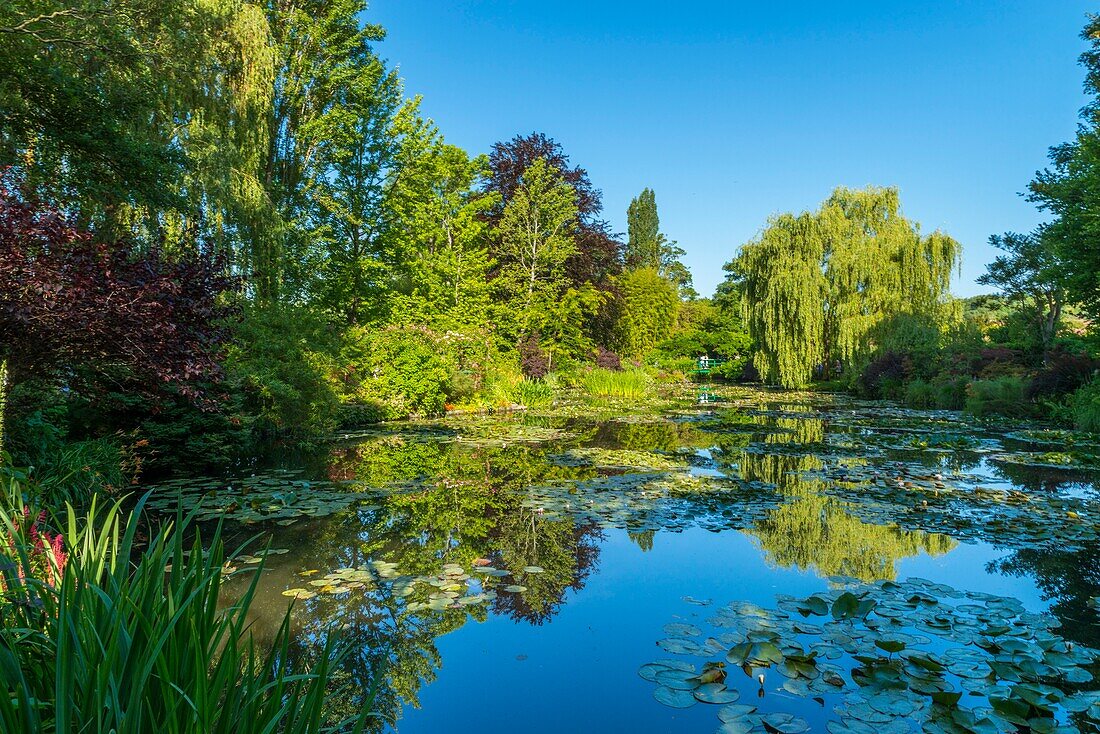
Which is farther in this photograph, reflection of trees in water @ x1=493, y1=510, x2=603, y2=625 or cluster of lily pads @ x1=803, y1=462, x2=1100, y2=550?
cluster of lily pads @ x1=803, y1=462, x2=1100, y2=550

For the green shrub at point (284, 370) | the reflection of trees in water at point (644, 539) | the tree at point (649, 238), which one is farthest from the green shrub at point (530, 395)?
the tree at point (649, 238)

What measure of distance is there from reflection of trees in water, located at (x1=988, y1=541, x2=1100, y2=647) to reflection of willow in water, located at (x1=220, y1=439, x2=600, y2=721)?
2923mm

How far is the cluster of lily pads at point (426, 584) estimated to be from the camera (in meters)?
3.55

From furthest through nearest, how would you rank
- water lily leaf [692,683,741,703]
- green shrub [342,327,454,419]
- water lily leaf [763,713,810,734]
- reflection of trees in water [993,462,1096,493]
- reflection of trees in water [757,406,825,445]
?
1. green shrub [342,327,454,419]
2. reflection of trees in water [757,406,825,445]
3. reflection of trees in water [993,462,1096,493]
4. water lily leaf [692,683,741,703]
5. water lily leaf [763,713,810,734]

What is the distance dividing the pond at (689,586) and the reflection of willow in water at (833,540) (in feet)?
0.09

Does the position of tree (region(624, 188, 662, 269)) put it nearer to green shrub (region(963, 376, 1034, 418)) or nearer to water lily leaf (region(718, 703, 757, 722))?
green shrub (region(963, 376, 1034, 418))

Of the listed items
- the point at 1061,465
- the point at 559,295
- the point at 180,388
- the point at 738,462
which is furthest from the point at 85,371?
the point at 559,295

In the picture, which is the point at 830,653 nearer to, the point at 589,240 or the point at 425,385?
the point at 425,385

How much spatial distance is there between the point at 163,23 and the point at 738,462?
11.6 meters

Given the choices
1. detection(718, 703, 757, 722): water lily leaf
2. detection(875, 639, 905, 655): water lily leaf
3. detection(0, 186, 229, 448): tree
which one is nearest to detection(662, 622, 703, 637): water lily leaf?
detection(718, 703, 757, 722): water lily leaf

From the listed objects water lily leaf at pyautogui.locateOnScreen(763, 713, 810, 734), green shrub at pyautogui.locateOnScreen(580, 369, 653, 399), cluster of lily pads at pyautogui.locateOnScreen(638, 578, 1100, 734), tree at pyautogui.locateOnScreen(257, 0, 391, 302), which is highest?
tree at pyautogui.locateOnScreen(257, 0, 391, 302)

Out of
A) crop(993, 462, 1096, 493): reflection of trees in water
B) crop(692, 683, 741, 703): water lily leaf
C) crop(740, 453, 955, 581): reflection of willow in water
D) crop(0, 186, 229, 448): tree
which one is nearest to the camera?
crop(692, 683, 741, 703): water lily leaf

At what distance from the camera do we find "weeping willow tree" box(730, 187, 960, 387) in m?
20.2

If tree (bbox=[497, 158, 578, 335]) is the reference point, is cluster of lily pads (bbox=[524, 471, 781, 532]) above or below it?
below
